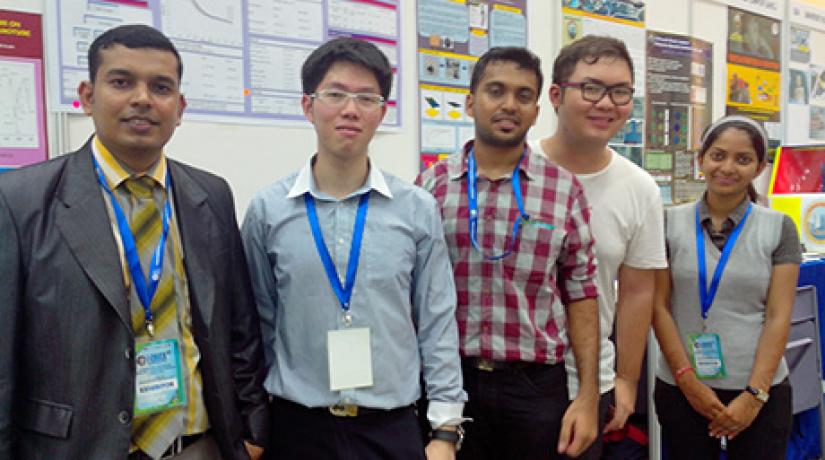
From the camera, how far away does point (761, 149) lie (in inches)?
80.2

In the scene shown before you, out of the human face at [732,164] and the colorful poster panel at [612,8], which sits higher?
the colorful poster panel at [612,8]

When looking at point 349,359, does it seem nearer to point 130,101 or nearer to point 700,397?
point 130,101

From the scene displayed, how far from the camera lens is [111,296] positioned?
1.12 metres

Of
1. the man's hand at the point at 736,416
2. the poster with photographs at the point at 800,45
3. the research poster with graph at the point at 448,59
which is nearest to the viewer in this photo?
the man's hand at the point at 736,416

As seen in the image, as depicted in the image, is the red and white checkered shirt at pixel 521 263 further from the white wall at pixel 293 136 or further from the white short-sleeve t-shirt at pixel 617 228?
the white wall at pixel 293 136

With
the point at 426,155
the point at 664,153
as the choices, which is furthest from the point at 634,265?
the point at 664,153

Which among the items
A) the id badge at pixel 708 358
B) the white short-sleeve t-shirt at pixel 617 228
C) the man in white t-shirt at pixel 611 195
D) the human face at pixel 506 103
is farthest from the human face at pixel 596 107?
the id badge at pixel 708 358

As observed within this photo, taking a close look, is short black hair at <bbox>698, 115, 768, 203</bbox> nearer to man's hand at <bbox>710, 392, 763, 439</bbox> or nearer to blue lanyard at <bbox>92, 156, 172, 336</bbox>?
man's hand at <bbox>710, 392, 763, 439</bbox>

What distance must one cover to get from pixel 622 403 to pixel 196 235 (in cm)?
120

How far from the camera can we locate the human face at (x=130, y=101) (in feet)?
3.95

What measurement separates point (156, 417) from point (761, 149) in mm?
1895

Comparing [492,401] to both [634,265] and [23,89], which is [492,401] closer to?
[634,265]

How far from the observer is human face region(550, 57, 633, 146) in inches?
65.4

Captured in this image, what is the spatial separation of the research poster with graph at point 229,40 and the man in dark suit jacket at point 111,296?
0.61 meters
